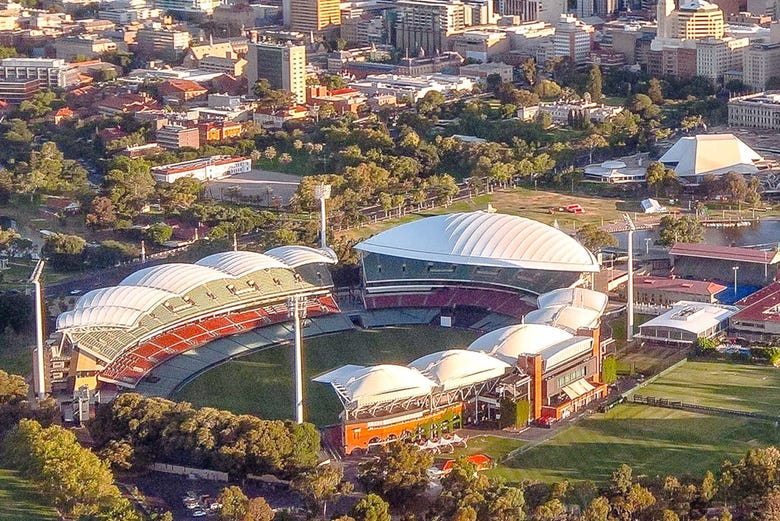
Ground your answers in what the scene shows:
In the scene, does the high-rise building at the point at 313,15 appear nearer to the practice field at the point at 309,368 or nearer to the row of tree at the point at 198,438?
the practice field at the point at 309,368

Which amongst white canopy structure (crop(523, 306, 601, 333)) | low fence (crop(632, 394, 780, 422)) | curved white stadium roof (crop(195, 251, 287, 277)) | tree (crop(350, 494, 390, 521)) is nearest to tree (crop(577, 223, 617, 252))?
white canopy structure (crop(523, 306, 601, 333))

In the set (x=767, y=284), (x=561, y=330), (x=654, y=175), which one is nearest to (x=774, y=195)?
(x=654, y=175)

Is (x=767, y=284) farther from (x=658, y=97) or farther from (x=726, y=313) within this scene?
(x=658, y=97)

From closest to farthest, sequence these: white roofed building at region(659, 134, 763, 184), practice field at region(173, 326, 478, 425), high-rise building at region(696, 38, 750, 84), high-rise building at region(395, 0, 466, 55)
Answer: practice field at region(173, 326, 478, 425) < white roofed building at region(659, 134, 763, 184) < high-rise building at region(696, 38, 750, 84) < high-rise building at region(395, 0, 466, 55)

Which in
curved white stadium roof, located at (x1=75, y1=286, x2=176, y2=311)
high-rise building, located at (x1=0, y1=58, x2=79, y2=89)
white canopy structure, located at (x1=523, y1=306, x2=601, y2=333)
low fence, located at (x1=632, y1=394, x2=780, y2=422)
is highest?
high-rise building, located at (x1=0, y1=58, x2=79, y2=89)

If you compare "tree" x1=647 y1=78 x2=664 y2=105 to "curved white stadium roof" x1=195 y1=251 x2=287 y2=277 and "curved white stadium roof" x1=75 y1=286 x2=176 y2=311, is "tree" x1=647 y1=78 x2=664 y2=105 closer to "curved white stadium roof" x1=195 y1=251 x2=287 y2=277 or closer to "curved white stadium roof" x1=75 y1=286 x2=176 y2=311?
"curved white stadium roof" x1=195 y1=251 x2=287 y2=277

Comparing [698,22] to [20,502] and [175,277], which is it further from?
[20,502]
